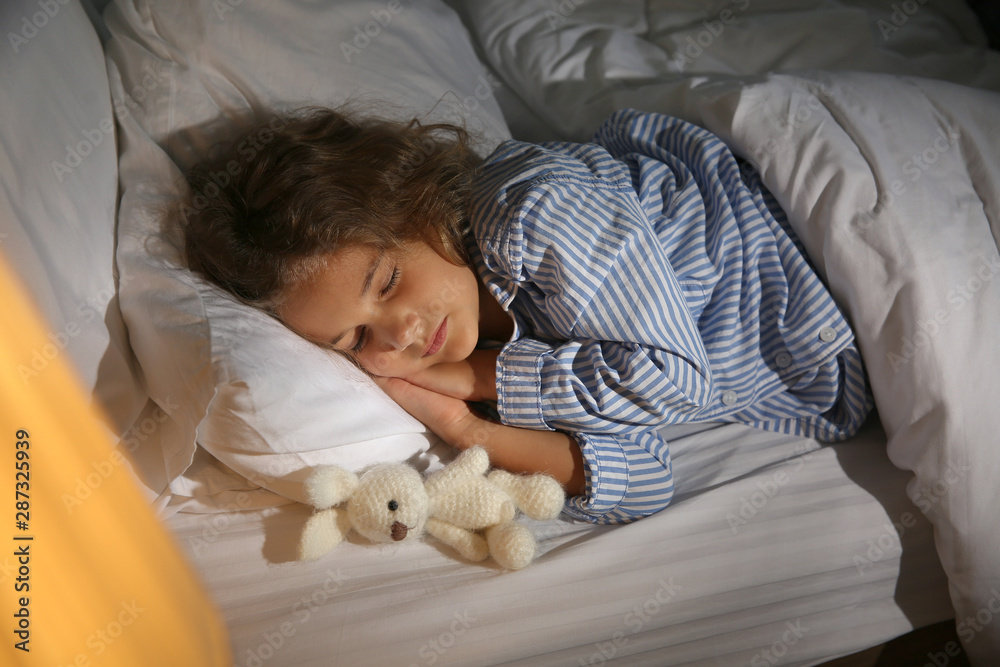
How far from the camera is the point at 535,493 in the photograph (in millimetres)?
A: 911

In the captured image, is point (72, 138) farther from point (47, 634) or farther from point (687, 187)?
point (687, 187)

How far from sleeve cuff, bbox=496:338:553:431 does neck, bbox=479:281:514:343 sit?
106mm

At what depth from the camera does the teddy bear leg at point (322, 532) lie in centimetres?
86

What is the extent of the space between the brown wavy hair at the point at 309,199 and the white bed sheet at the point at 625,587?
1.19 feet

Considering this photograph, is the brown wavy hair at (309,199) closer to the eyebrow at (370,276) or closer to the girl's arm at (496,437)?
the eyebrow at (370,276)

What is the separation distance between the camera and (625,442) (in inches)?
39.4

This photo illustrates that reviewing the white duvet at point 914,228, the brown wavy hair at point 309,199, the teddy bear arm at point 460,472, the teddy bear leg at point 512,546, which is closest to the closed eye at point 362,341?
the brown wavy hair at point 309,199

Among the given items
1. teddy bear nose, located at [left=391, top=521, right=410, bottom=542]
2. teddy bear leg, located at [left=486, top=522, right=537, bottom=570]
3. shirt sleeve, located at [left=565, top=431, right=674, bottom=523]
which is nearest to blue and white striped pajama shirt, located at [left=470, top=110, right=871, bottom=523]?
shirt sleeve, located at [left=565, top=431, right=674, bottom=523]

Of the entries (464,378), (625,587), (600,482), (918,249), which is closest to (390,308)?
(464,378)

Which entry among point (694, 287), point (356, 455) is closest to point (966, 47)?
point (694, 287)

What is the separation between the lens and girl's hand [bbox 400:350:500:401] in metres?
1.05

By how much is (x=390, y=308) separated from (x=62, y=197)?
44 centimetres

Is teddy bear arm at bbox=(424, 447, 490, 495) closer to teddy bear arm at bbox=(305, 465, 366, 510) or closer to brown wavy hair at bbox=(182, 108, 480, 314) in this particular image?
teddy bear arm at bbox=(305, 465, 366, 510)

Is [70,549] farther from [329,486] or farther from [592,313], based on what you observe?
[592,313]
